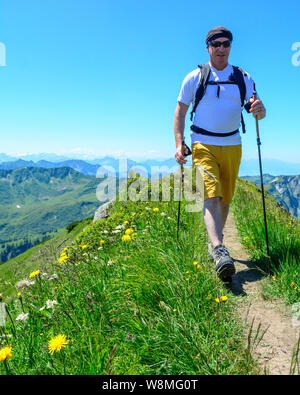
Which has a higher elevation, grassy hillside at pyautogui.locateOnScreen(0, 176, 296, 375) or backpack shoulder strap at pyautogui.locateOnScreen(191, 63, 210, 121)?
backpack shoulder strap at pyautogui.locateOnScreen(191, 63, 210, 121)

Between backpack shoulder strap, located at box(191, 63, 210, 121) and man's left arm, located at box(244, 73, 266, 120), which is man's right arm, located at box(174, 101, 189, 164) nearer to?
backpack shoulder strap, located at box(191, 63, 210, 121)

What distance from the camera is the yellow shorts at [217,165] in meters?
4.51

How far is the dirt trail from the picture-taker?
2463mm

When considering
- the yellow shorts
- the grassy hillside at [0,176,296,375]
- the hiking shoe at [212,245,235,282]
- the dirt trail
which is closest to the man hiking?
the yellow shorts

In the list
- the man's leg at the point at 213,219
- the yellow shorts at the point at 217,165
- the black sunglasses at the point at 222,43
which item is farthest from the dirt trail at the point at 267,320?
the black sunglasses at the point at 222,43

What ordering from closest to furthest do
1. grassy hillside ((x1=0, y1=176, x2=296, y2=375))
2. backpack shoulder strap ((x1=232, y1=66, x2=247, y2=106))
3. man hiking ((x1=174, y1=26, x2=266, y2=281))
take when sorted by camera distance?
grassy hillside ((x1=0, y1=176, x2=296, y2=375)) < man hiking ((x1=174, y1=26, x2=266, y2=281)) < backpack shoulder strap ((x1=232, y1=66, x2=247, y2=106))

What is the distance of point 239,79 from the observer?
462cm

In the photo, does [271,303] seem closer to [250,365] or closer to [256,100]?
[250,365]

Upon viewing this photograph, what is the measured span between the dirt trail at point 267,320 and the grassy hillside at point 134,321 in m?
0.19

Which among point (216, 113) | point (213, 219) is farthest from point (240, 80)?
point (213, 219)

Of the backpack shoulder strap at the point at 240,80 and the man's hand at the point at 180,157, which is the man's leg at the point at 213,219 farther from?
the backpack shoulder strap at the point at 240,80

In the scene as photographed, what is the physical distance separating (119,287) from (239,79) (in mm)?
3828

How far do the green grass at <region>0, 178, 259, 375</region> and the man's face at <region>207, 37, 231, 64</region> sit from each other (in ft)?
10.2
